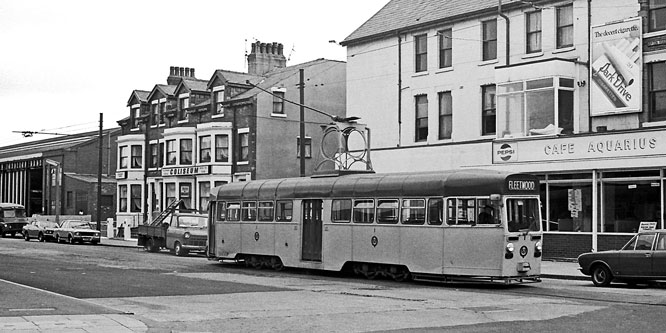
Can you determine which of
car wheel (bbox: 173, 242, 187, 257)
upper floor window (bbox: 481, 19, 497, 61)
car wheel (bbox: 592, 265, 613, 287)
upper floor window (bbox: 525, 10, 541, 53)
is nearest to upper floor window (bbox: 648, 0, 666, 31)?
upper floor window (bbox: 525, 10, 541, 53)

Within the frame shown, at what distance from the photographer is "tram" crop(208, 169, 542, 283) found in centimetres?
2291

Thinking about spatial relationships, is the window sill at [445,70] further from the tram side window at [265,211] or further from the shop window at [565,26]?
the tram side window at [265,211]

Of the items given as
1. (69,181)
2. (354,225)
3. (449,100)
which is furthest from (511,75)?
(69,181)

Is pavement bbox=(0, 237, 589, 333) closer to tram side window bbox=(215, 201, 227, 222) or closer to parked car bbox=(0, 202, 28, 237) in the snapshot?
tram side window bbox=(215, 201, 227, 222)

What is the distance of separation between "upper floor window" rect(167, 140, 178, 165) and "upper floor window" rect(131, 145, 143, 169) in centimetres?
552

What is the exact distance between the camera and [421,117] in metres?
39.5

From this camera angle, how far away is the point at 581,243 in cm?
3184

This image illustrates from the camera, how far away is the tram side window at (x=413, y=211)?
24484 mm

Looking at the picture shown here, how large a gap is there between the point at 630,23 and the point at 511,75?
508 centimetres

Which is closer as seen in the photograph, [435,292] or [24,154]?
[435,292]

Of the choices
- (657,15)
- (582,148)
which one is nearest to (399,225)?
(582,148)

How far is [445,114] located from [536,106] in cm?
571

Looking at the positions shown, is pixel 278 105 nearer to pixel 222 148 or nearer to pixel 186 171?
pixel 222 148

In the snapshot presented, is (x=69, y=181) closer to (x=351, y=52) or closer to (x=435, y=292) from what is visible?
(x=351, y=52)
